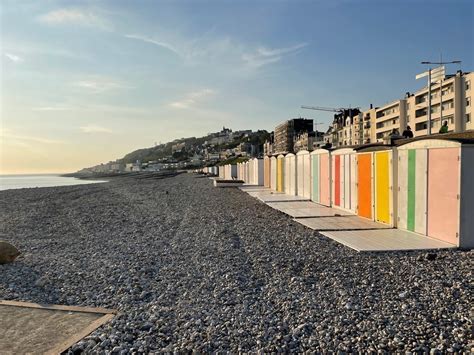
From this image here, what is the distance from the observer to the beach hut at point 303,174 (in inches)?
656

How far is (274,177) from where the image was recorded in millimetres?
23719

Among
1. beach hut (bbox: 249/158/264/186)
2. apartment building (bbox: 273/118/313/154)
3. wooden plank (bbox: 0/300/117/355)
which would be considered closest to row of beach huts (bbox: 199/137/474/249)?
wooden plank (bbox: 0/300/117/355)

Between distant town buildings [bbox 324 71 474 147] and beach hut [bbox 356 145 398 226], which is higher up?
distant town buildings [bbox 324 71 474 147]

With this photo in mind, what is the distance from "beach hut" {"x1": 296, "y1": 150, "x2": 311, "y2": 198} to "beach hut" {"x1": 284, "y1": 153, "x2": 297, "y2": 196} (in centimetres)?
42

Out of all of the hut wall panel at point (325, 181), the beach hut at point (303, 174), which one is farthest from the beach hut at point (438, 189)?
the beach hut at point (303, 174)

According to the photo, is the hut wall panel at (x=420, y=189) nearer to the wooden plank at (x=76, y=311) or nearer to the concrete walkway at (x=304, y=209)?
the concrete walkway at (x=304, y=209)

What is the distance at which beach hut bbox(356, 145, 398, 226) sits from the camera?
9477 mm

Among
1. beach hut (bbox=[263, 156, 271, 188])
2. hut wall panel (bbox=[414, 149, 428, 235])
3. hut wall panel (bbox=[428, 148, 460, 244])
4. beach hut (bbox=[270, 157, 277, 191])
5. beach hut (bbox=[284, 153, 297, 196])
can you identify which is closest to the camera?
hut wall panel (bbox=[428, 148, 460, 244])

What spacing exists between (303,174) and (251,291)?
41.3 feet

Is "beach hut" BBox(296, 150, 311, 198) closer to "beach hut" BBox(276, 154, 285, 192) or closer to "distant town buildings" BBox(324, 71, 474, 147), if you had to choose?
"beach hut" BBox(276, 154, 285, 192)

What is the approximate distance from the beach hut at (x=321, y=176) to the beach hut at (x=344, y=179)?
397mm

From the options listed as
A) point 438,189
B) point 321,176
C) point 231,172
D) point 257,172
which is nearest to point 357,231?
point 438,189

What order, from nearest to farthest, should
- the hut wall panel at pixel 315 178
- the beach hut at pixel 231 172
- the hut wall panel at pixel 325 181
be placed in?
the hut wall panel at pixel 325 181 → the hut wall panel at pixel 315 178 → the beach hut at pixel 231 172

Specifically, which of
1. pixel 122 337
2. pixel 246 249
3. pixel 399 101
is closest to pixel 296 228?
pixel 246 249
